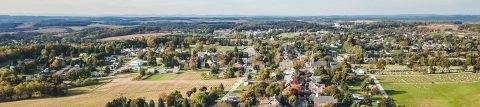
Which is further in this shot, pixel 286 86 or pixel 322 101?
pixel 286 86

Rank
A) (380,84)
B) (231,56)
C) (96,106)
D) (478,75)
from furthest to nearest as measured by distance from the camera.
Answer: (231,56)
(478,75)
(380,84)
(96,106)

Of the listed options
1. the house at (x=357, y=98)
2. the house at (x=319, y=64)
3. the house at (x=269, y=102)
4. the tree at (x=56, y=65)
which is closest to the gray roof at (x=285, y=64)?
the house at (x=319, y=64)

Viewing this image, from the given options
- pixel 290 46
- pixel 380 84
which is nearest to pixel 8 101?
pixel 380 84

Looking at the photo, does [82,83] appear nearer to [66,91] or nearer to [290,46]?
[66,91]

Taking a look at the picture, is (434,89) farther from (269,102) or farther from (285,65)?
(285,65)

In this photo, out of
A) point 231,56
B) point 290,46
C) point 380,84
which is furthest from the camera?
point 290,46

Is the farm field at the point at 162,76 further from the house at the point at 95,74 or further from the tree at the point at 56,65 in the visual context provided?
the tree at the point at 56,65
